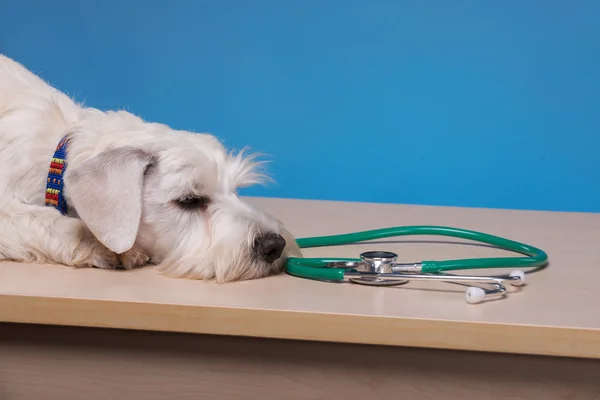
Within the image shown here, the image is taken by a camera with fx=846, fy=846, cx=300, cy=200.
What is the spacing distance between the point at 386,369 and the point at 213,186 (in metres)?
0.56

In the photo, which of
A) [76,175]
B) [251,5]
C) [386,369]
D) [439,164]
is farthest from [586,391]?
[251,5]

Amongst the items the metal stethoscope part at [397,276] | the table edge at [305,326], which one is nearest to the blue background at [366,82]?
the metal stethoscope part at [397,276]

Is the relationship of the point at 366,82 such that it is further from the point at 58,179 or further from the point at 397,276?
the point at 397,276

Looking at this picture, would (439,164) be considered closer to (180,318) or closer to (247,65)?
(247,65)

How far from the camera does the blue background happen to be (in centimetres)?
377

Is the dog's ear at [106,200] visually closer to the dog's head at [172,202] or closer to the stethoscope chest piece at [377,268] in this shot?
the dog's head at [172,202]

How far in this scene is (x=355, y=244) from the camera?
1811mm

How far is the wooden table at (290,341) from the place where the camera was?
3.83ft

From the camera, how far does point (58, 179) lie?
1.64 meters

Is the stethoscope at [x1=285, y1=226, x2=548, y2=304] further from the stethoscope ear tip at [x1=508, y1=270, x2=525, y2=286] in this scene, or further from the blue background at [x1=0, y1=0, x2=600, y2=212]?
the blue background at [x1=0, y1=0, x2=600, y2=212]

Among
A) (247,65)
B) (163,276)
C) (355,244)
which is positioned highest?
(247,65)

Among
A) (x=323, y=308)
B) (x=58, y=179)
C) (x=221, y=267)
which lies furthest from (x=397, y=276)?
(x=58, y=179)

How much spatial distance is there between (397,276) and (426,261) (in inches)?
3.4

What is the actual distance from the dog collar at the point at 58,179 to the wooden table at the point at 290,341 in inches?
11.0
